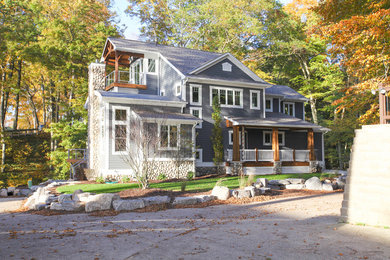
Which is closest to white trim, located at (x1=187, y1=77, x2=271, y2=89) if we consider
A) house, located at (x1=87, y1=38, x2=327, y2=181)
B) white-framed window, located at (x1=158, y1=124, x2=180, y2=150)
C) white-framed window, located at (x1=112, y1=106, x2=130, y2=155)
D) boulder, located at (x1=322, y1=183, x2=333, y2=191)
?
house, located at (x1=87, y1=38, x2=327, y2=181)

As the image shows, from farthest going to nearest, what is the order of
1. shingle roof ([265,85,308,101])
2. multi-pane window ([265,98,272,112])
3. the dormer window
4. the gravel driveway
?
Answer: 1. shingle roof ([265,85,308,101])
2. multi-pane window ([265,98,272,112])
3. the dormer window
4. the gravel driveway

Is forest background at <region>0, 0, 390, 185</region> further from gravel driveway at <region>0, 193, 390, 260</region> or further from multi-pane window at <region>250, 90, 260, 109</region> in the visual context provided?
gravel driveway at <region>0, 193, 390, 260</region>

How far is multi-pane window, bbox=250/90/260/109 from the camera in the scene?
23359 mm

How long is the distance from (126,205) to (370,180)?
625cm

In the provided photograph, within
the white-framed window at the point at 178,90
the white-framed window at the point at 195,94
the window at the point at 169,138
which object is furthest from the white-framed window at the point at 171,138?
the white-framed window at the point at 178,90

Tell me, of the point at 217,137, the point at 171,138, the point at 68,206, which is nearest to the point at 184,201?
the point at 68,206

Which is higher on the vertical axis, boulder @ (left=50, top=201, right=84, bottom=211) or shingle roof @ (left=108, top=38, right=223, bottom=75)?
shingle roof @ (left=108, top=38, right=223, bottom=75)

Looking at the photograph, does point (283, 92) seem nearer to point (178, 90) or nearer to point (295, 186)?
point (178, 90)

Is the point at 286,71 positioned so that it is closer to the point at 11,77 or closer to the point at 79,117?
the point at 79,117


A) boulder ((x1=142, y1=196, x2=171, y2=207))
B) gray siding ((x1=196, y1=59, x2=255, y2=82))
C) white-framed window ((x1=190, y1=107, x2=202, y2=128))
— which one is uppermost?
gray siding ((x1=196, y1=59, x2=255, y2=82))

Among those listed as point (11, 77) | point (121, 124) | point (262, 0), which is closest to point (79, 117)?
point (11, 77)

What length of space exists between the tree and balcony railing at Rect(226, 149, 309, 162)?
56 centimetres

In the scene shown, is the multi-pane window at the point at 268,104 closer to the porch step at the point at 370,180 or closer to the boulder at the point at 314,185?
the boulder at the point at 314,185

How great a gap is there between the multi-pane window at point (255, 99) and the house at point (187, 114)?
1.9 inches
